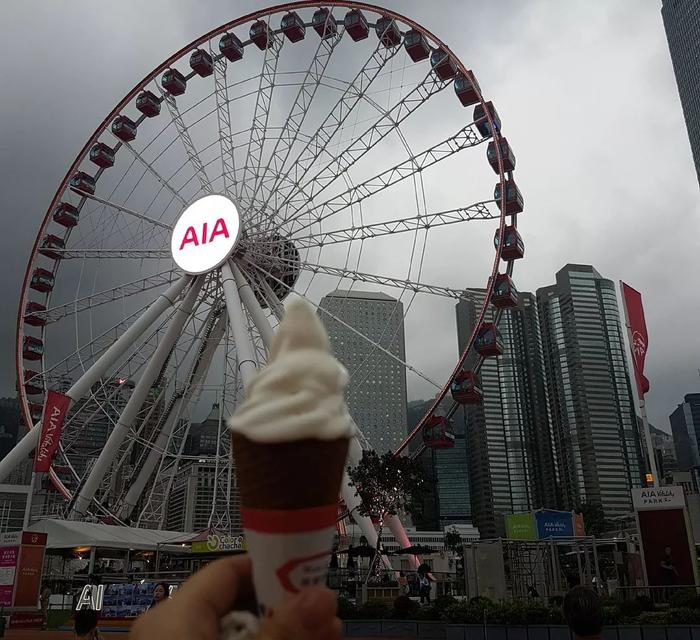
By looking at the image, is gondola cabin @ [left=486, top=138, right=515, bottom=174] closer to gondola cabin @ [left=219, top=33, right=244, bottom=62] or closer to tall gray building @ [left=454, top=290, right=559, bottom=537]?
gondola cabin @ [left=219, top=33, right=244, bottom=62]

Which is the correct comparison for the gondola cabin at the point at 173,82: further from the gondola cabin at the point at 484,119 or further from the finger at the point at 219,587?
the finger at the point at 219,587

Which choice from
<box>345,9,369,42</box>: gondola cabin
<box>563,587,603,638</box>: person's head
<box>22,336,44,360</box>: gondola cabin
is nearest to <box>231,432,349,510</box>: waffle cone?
<box>563,587,603,638</box>: person's head

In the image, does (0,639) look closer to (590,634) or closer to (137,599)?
(137,599)

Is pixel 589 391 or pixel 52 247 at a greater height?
pixel 589 391

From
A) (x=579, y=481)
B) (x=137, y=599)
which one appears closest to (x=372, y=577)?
(x=137, y=599)

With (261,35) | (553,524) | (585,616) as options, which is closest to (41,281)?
(261,35)

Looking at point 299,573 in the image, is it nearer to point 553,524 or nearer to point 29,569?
point 29,569

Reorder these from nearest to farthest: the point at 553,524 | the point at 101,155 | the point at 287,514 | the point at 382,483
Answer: the point at 287,514
the point at 382,483
the point at 101,155
the point at 553,524
